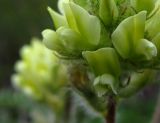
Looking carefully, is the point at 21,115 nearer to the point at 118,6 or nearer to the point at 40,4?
the point at 118,6

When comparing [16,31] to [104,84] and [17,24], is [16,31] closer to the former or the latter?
[17,24]

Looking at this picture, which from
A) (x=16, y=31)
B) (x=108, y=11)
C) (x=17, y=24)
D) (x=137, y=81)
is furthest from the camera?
(x=16, y=31)

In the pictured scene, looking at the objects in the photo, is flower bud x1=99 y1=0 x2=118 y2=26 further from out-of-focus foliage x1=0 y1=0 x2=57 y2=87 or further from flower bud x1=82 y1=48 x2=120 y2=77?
out-of-focus foliage x1=0 y1=0 x2=57 y2=87

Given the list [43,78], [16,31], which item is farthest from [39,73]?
[16,31]

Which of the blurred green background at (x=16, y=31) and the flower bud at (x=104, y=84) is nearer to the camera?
the flower bud at (x=104, y=84)

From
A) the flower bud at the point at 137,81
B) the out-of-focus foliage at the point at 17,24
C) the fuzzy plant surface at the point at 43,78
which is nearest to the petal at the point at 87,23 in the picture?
the flower bud at the point at 137,81

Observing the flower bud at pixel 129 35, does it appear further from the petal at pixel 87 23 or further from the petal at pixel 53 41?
the petal at pixel 53 41
